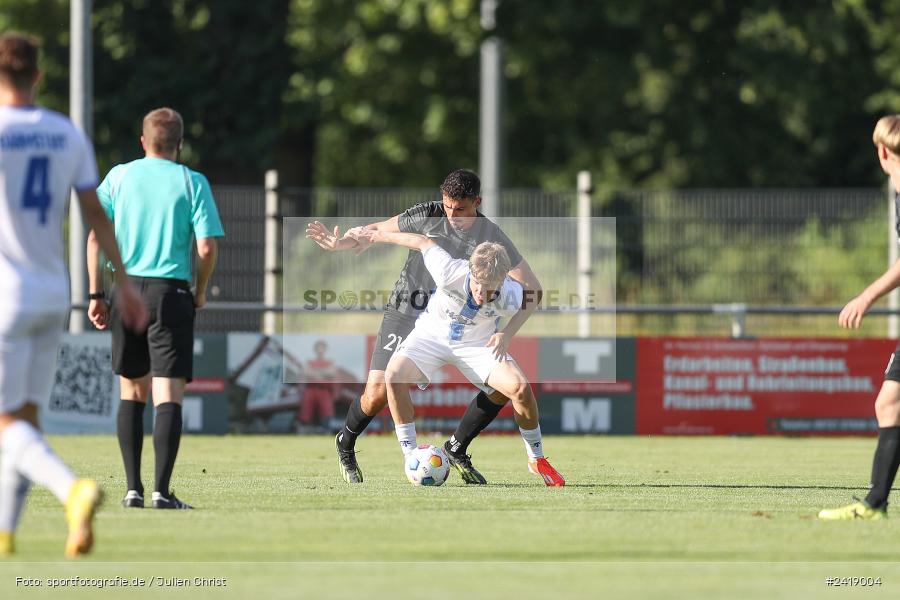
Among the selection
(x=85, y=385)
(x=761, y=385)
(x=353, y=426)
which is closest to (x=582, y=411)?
(x=761, y=385)

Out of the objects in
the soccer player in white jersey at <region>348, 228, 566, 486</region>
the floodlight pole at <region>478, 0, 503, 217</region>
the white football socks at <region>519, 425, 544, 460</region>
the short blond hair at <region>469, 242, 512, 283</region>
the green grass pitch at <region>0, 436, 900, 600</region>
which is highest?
the floodlight pole at <region>478, 0, 503, 217</region>

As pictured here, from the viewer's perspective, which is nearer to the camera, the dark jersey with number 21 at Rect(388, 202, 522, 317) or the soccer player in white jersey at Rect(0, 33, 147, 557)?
the soccer player in white jersey at Rect(0, 33, 147, 557)

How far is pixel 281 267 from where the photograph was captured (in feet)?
60.5

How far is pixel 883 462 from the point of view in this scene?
8.75 metres

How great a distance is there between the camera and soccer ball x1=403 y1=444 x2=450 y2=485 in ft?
35.1

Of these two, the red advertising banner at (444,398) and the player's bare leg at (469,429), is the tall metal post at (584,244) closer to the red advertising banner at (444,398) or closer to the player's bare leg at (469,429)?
the red advertising banner at (444,398)

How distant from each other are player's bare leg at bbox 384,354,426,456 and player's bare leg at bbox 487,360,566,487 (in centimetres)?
51

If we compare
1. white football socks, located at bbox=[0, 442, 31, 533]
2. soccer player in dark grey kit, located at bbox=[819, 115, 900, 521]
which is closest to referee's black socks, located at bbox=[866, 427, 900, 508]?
soccer player in dark grey kit, located at bbox=[819, 115, 900, 521]

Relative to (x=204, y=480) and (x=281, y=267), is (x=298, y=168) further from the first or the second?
(x=204, y=480)

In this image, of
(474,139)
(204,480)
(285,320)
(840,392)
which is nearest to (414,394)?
(285,320)

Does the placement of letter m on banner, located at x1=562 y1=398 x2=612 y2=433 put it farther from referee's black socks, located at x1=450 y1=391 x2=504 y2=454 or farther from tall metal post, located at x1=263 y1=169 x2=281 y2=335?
referee's black socks, located at x1=450 y1=391 x2=504 y2=454

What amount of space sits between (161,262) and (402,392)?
2.49 m

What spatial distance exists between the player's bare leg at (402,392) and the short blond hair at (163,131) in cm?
251

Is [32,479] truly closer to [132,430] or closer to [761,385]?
[132,430]
